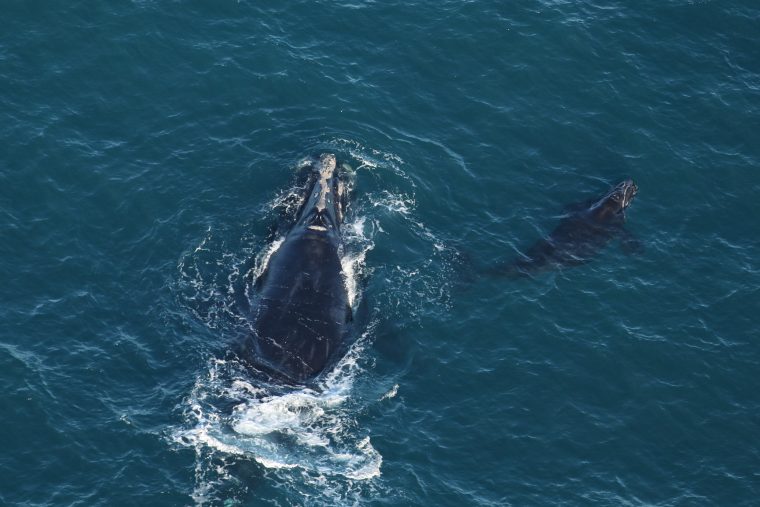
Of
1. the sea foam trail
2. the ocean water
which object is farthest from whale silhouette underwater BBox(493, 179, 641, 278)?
the sea foam trail

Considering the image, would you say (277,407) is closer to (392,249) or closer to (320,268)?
(320,268)

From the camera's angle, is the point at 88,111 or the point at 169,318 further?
the point at 88,111

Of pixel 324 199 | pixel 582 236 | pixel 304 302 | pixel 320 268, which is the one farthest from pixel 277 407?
pixel 582 236

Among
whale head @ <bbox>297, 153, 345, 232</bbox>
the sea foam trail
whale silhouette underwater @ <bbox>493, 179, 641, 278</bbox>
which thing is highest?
whale head @ <bbox>297, 153, 345, 232</bbox>

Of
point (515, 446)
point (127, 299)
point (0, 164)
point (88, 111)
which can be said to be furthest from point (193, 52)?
point (515, 446)

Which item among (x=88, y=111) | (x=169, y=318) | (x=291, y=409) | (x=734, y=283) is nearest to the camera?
(x=291, y=409)

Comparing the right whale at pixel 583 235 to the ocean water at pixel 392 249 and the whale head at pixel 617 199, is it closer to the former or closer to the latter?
the whale head at pixel 617 199

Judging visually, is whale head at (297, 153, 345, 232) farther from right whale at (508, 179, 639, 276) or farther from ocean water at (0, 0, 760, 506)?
right whale at (508, 179, 639, 276)

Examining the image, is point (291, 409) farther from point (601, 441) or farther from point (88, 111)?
point (88, 111)
